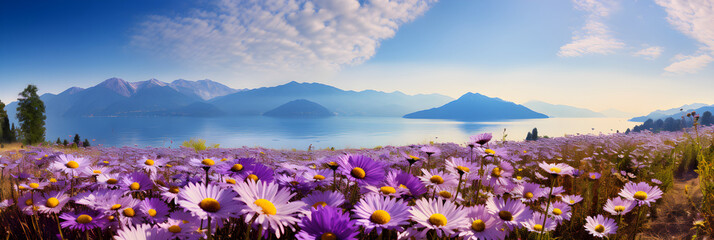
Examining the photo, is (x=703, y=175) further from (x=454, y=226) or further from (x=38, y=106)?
(x=38, y=106)

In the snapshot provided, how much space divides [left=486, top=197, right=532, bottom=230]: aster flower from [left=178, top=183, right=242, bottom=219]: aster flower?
1208 millimetres

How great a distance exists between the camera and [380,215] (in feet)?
4.05

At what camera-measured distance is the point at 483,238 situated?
1.40 m

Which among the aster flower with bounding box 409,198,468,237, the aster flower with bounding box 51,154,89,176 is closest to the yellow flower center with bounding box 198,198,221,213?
the aster flower with bounding box 409,198,468,237

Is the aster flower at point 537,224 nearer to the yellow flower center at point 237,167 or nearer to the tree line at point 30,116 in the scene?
the yellow flower center at point 237,167

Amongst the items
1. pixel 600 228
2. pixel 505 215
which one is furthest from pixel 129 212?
pixel 600 228

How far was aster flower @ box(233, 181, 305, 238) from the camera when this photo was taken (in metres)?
1.01

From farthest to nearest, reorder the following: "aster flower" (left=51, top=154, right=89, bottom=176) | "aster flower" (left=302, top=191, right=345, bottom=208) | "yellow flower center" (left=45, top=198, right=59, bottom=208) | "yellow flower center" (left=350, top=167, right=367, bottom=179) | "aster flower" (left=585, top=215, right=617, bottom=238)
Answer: "aster flower" (left=51, top=154, right=89, bottom=176), "aster flower" (left=585, top=215, right=617, bottom=238), "yellow flower center" (left=45, top=198, right=59, bottom=208), "yellow flower center" (left=350, top=167, right=367, bottom=179), "aster flower" (left=302, top=191, right=345, bottom=208)

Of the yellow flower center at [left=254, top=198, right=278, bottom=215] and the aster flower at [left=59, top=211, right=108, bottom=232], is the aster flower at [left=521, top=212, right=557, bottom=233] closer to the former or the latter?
the yellow flower center at [left=254, top=198, right=278, bottom=215]

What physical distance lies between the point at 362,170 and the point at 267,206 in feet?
2.39

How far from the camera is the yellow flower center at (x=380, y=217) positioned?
1.21m

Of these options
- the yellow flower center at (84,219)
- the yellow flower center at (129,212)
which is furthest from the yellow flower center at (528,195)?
the yellow flower center at (84,219)

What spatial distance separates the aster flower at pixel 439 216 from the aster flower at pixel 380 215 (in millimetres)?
54

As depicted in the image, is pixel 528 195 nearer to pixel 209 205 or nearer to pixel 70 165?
pixel 209 205
